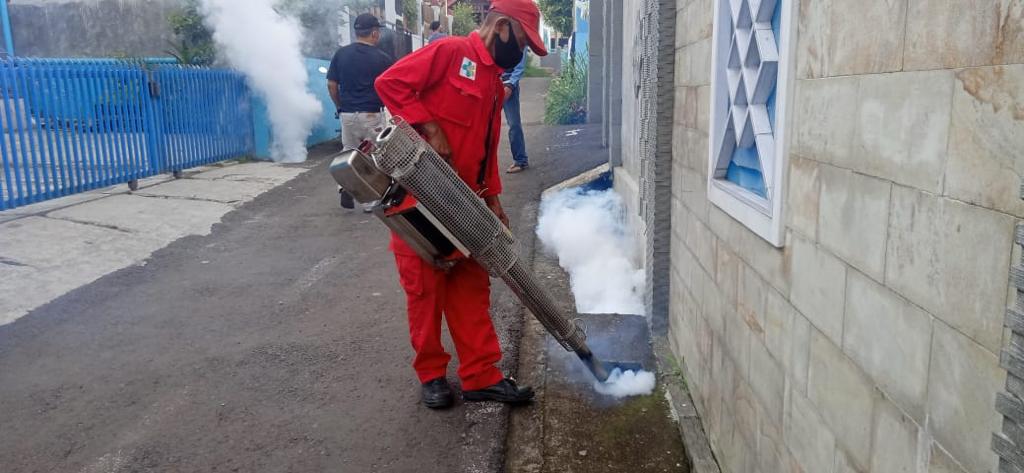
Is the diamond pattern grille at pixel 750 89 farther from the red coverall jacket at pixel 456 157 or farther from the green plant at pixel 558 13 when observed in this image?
the green plant at pixel 558 13

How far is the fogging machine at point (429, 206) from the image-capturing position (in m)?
2.92

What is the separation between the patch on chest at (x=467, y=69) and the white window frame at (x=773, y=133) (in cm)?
106

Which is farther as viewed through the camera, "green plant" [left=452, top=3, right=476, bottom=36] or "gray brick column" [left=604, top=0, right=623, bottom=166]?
"green plant" [left=452, top=3, right=476, bottom=36]

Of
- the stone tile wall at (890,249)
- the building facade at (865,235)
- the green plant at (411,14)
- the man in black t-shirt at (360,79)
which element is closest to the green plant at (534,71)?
the green plant at (411,14)

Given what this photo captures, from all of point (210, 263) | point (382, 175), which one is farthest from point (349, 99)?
point (382, 175)

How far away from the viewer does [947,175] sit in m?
1.31

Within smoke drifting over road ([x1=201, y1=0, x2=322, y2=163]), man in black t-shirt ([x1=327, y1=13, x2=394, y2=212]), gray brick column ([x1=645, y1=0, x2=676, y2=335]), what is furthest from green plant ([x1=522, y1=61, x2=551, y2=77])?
gray brick column ([x1=645, y1=0, x2=676, y2=335])

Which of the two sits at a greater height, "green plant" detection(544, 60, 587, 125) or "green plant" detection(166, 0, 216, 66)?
"green plant" detection(166, 0, 216, 66)

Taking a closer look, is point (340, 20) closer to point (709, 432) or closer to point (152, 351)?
point (152, 351)

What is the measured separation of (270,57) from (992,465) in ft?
38.6

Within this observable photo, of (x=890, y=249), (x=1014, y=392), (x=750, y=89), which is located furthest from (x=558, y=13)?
(x=1014, y=392)

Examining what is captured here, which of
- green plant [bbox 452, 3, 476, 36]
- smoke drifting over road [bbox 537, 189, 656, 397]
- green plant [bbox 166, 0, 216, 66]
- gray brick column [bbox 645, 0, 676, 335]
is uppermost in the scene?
green plant [bbox 452, 3, 476, 36]

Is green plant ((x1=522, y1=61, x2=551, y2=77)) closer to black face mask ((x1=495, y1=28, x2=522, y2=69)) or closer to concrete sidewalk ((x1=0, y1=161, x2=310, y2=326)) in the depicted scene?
concrete sidewalk ((x1=0, y1=161, x2=310, y2=326))

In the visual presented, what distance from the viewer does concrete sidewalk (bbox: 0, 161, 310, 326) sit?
551 centimetres
